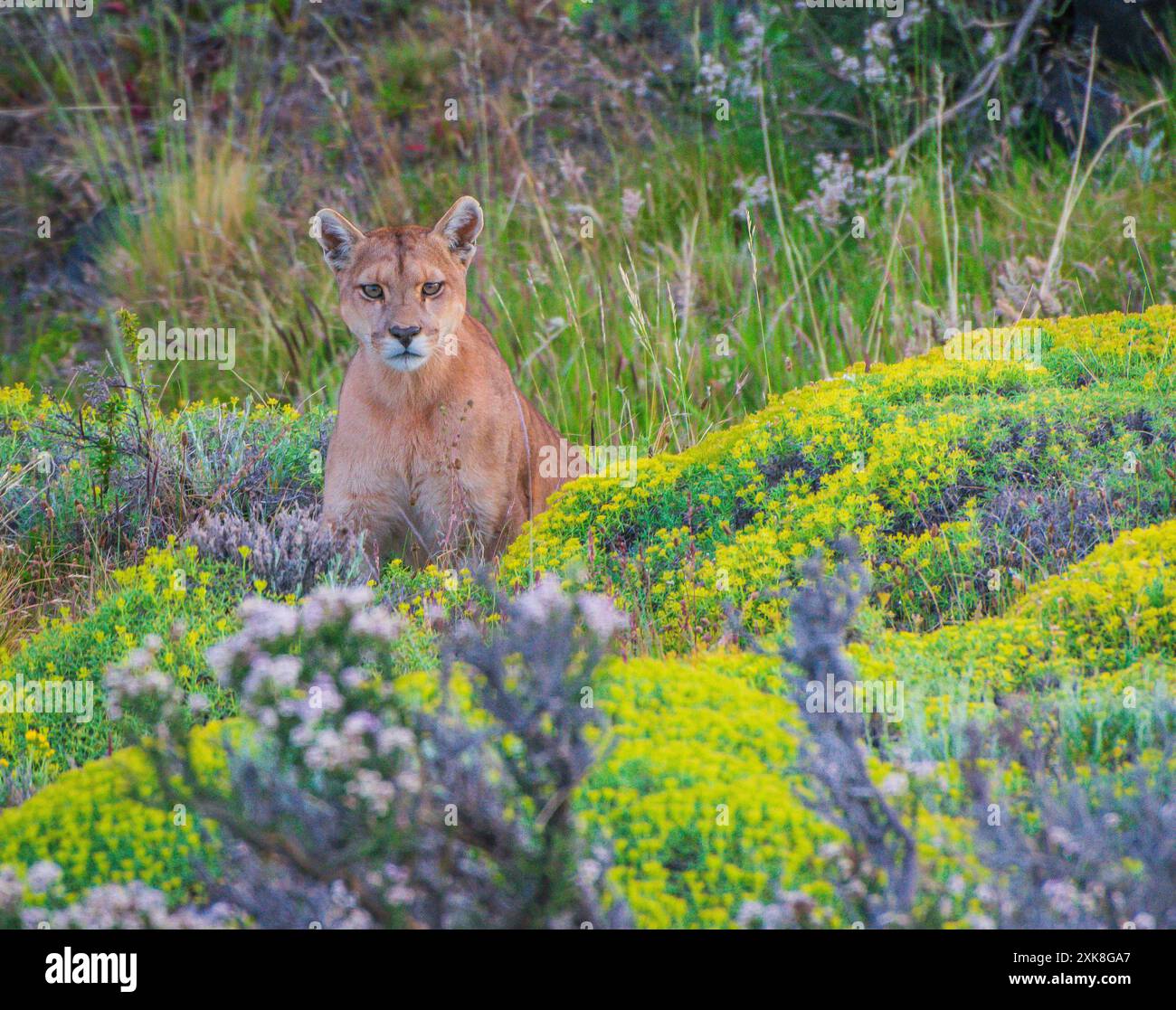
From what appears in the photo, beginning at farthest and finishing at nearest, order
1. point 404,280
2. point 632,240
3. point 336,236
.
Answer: point 632,240
point 336,236
point 404,280

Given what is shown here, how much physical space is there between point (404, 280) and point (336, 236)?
0.52 metres

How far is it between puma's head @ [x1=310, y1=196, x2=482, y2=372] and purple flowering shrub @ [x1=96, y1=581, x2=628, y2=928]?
2.59 m

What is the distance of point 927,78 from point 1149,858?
7.52m

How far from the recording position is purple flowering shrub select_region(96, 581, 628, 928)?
2939 mm

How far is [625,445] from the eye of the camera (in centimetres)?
737

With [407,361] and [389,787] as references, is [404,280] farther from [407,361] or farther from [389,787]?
[389,787]

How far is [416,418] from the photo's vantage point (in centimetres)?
602

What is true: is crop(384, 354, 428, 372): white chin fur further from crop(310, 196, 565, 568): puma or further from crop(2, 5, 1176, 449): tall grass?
crop(2, 5, 1176, 449): tall grass

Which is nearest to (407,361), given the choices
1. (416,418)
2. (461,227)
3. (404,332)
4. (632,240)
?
(404,332)

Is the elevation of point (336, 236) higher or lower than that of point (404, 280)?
higher

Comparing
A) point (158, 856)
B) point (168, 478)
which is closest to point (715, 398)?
point (168, 478)

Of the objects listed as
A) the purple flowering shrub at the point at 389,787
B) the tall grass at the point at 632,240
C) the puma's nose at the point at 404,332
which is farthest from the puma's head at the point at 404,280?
the purple flowering shrub at the point at 389,787

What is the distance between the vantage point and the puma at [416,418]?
19.3ft

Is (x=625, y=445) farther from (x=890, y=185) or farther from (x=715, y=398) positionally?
(x=890, y=185)
